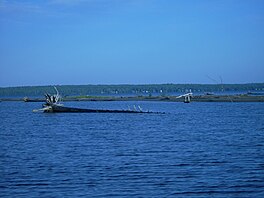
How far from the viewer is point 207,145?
31.7 meters

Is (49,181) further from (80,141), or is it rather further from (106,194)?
(80,141)

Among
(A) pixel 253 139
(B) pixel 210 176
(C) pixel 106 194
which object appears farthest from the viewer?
(A) pixel 253 139

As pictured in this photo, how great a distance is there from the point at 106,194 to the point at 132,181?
2308mm

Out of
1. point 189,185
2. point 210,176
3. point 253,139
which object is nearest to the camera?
point 189,185

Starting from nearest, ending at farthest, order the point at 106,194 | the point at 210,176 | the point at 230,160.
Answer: the point at 106,194, the point at 210,176, the point at 230,160

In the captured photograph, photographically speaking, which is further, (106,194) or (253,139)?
(253,139)

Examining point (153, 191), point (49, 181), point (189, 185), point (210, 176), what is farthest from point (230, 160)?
point (49, 181)

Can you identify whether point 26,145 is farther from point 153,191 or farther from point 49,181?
point 153,191

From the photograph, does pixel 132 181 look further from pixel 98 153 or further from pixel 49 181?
pixel 98 153

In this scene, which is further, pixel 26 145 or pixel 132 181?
pixel 26 145

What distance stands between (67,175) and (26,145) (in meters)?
13.2

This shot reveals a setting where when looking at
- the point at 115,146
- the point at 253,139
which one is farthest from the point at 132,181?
the point at 253,139

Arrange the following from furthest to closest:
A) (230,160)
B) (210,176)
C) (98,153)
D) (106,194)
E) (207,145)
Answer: (207,145)
(98,153)
(230,160)
(210,176)
(106,194)

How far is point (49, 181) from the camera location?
786 inches
